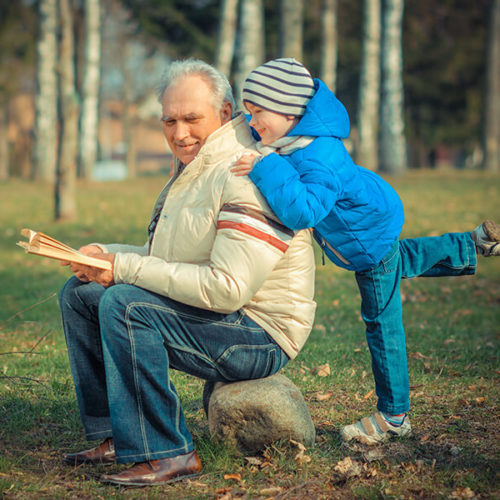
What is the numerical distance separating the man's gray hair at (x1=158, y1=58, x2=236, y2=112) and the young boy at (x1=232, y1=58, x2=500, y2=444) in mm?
121

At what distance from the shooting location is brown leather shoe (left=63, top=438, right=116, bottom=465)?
3.54 m

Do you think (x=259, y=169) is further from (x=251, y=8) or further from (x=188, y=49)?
(x=188, y=49)

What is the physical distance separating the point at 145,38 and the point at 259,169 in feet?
71.7

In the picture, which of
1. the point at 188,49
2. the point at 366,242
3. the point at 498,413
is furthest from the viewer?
the point at 188,49

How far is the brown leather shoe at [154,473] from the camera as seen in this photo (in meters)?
3.20

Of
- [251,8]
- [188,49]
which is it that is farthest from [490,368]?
[188,49]

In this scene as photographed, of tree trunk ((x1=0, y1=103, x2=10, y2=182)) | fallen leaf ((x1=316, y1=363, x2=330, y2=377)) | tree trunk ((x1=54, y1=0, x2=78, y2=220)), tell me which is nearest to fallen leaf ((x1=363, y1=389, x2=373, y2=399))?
fallen leaf ((x1=316, y1=363, x2=330, y2=377))

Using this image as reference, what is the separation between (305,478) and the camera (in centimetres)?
337

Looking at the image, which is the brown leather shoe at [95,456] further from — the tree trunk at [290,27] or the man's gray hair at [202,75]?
the tree trunk at [290,27]

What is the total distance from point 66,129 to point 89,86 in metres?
9.84

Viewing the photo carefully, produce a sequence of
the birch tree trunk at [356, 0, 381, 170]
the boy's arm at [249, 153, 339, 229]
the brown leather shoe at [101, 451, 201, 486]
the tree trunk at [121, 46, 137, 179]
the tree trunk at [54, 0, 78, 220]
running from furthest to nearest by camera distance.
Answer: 1. the tree trunk at [121, 46, 137, 179]
2. the birch tree trunk at [356, 0, 381, 170]
3. the tree trunk at [54, 0, 78, 220]
4. the brown leather shoe at [101, 451, 201, 486]
5. the boy's arm at [249, 153, 339, 229]

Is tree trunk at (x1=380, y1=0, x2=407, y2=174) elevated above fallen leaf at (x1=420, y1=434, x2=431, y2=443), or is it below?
above

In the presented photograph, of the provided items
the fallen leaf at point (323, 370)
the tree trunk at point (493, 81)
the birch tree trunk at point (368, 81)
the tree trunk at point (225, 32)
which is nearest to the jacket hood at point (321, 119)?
the fallen leaf at point (323, 370)

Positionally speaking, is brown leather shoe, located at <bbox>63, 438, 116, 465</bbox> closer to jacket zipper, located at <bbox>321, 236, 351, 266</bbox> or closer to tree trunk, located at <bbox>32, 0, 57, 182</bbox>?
jacket zipper, located at <bbox>321, 236, 351, 266</bbox>
